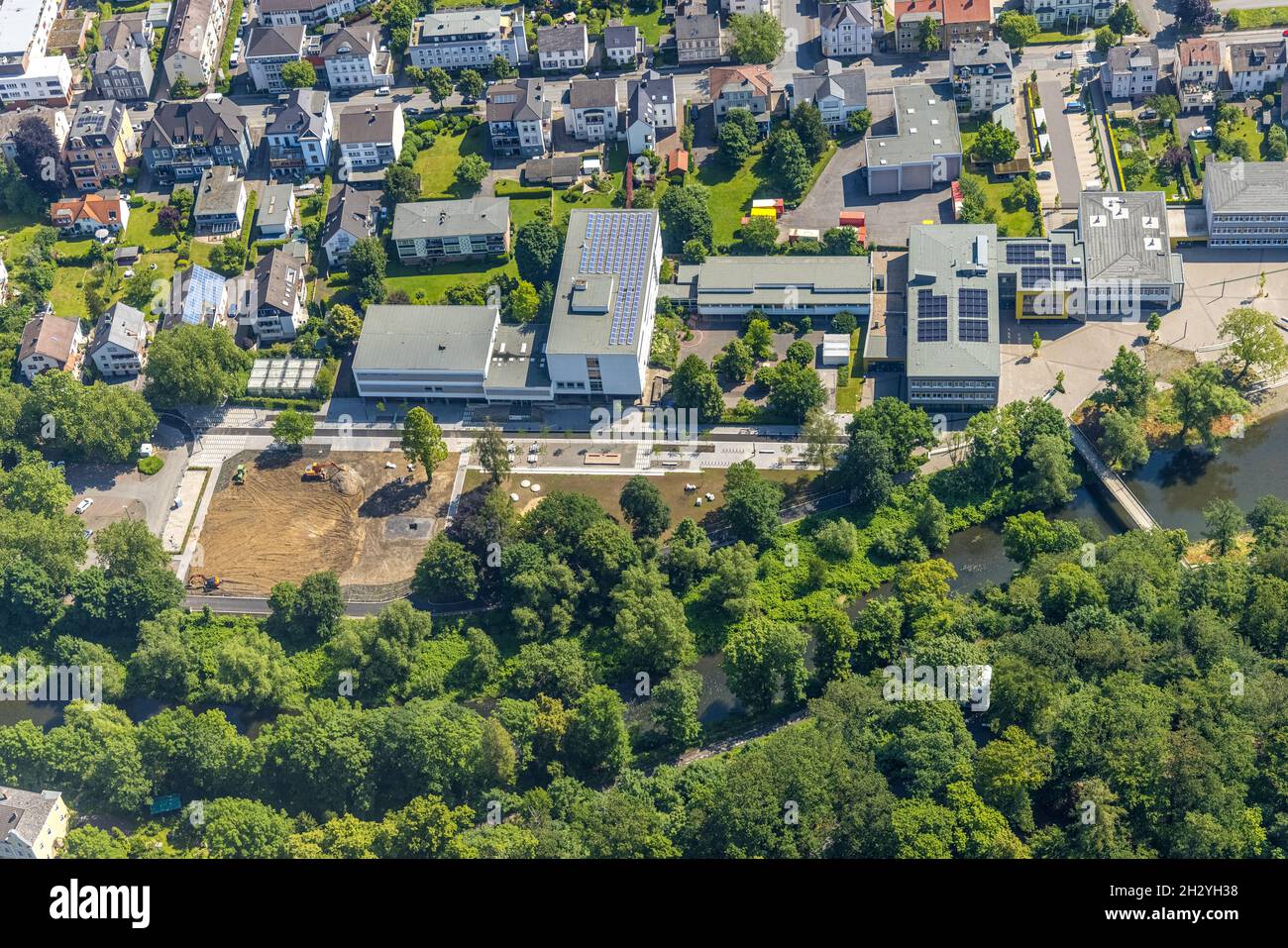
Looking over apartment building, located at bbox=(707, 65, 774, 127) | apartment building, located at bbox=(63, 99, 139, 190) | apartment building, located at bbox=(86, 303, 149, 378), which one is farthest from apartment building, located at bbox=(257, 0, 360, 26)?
apartment building, located at bbox=(86, 303, 149, 378)

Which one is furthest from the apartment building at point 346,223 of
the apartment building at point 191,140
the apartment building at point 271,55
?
the apartment building at point 271,55

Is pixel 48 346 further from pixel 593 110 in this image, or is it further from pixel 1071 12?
pixel 1071 12

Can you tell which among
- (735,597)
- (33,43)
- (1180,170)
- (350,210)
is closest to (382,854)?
(735,597)

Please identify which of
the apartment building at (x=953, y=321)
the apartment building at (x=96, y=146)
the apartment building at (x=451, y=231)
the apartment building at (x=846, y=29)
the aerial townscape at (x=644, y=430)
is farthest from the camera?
the apartment building at (x=846, y=29)

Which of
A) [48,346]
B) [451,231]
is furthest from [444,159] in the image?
[48,346]

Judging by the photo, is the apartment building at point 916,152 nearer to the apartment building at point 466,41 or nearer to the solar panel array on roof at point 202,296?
the apartment building at point 466,41

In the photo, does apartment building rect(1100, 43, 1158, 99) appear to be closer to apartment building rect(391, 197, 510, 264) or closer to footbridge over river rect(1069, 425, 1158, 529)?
footbridge over river rect(1069, 425, 1158, 529)

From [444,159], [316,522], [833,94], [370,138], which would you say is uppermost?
[833,94]
